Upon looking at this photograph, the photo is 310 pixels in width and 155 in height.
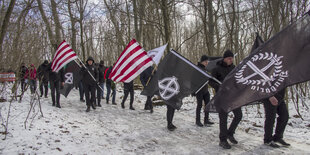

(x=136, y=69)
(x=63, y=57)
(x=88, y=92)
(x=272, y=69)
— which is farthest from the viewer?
(x=88, y=92)

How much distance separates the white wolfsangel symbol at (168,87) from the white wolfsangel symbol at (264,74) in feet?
5.15

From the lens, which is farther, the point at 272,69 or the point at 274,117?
the point at 274,117

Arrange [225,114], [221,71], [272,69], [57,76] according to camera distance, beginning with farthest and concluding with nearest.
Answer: [57,76]
[221,71]
[225,114]
[272,69]

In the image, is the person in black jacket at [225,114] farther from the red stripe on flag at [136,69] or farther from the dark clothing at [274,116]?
the red stripe on flag at [136,69]

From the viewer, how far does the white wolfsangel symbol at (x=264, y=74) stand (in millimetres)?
3814

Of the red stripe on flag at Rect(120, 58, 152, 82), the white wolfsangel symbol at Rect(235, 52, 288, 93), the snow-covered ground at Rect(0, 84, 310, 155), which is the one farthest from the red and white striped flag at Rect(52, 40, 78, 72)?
the white wolfsangel symbol at Rect(235, 52, 288, 93)

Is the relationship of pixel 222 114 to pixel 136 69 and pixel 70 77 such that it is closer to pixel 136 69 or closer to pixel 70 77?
pixel 136 69

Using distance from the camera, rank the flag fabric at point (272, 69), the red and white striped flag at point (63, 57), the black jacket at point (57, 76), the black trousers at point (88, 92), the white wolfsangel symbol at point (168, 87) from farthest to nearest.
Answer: the black jacket at point (57, 76) → the black trousers at point (88, 92) → the red and white striped flag at point (63, 57) → the white wolfsangel symbol at point (168, 87) → the flag fabric at point (272, 69)

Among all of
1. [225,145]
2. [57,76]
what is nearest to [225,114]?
[225,145]

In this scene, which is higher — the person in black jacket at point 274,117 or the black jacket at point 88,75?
the black jacket at point 88,75

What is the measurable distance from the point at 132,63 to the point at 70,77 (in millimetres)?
3366

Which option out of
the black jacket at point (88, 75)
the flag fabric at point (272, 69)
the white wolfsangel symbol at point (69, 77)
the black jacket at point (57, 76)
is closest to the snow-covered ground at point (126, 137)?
the flag fabric at point (272, 69)

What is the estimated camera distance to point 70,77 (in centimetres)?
855

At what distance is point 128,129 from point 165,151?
1.82 metres
